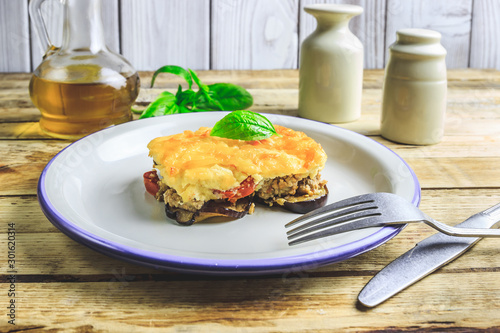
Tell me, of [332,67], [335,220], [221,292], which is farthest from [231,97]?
[221,292]

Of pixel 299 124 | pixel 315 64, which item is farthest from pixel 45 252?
pixel 315 64

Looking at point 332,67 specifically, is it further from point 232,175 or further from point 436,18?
point 436,18

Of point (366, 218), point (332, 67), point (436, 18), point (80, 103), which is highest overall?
point (436, 18)

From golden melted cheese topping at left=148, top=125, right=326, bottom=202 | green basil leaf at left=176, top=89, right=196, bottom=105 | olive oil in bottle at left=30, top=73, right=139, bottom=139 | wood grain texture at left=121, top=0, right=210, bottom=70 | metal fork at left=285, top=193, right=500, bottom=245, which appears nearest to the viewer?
metal fork at left=285, top=193, right=500, bottom=245

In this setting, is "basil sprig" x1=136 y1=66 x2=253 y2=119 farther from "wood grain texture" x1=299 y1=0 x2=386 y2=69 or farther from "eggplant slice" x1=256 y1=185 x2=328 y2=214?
"wood grain texture" x1=299 y1=0 x2=386 y2=69

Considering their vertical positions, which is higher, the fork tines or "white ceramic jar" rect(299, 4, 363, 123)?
"white ceramic jar" rect(299, 4, 363, 123)

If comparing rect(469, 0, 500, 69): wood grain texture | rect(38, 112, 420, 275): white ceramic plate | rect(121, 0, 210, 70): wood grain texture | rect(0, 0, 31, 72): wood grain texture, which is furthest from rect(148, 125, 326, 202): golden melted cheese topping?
rect(469, 0, 500, 69): wood grain texture
